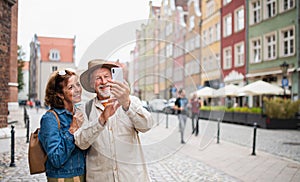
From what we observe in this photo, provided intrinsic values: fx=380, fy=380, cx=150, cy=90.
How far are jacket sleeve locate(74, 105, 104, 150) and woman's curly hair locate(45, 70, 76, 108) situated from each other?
25 centimetres

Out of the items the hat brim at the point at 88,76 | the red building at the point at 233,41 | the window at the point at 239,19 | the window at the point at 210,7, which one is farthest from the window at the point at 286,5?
the hat brim at the point at 88,76

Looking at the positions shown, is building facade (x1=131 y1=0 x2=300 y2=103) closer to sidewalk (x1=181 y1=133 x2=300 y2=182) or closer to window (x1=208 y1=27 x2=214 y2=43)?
window (x1=208 y1=27 x2=214 y2=43)

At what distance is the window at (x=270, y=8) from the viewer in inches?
1001

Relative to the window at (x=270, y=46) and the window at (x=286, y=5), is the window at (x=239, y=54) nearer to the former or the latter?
the window at (x=270, y=46)

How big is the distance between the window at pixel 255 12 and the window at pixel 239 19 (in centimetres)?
138

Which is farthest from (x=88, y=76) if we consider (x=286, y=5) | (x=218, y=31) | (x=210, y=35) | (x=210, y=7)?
(x=210, y=35)

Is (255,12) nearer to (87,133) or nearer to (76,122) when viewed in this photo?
(76,122)

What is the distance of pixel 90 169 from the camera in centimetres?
221

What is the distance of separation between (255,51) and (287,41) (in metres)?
4.39

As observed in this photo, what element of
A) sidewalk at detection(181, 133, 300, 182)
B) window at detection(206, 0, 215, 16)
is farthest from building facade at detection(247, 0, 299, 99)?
sidewalk at detection(181, 133, 300, 182)

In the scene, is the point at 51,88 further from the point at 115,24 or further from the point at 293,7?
the point at 293,7

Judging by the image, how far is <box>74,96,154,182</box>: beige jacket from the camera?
206 centimetres

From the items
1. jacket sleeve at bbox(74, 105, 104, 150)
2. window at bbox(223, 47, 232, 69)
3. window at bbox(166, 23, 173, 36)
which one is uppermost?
window at bbox(223, 47, 232, 69)

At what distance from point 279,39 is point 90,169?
24.2m
